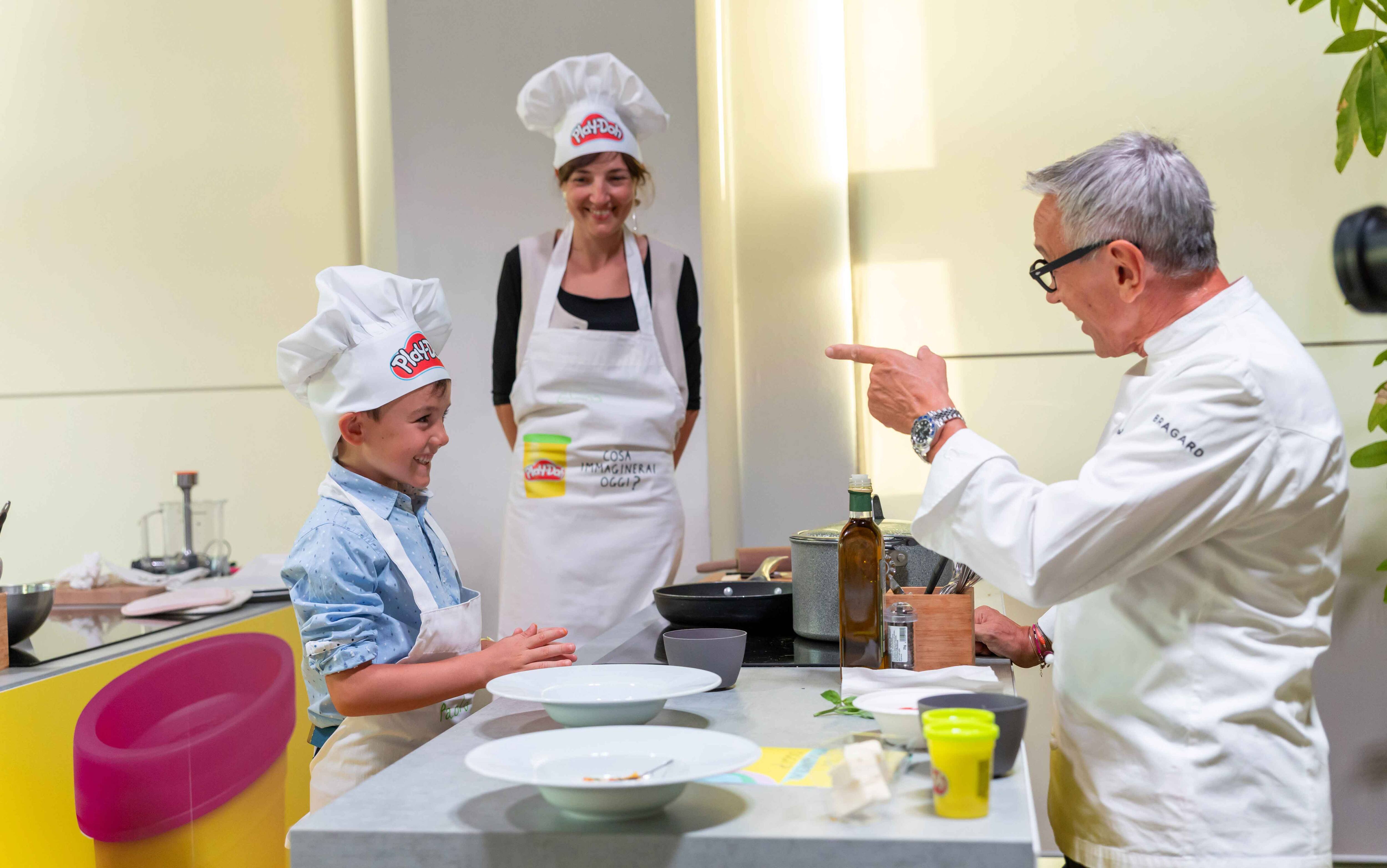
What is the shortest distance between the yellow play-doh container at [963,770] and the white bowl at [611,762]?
14cm

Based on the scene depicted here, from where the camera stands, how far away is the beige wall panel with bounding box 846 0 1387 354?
2.74m

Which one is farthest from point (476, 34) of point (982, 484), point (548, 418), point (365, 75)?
point (982, 484)

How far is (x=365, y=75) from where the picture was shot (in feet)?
11.8

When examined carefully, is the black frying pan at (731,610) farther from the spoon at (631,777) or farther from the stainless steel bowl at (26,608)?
the stainless steel bowl at (26,608)

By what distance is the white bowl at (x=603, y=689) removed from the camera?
1.04 metres

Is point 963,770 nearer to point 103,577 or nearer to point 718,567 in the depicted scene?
point 718,567

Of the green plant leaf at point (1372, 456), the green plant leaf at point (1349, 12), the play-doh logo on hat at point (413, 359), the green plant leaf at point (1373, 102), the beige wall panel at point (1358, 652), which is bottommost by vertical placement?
the beige wall panel at point (1358, 652)

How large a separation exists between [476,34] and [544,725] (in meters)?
3.03

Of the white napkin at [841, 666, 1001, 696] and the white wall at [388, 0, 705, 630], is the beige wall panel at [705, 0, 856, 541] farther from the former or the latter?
the white napkin at [841, 666, 1001, 696]

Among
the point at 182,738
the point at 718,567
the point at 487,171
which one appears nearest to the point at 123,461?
the point at 487,171

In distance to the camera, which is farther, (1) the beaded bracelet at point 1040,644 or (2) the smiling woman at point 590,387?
(2) the smiling woman at point 590,387

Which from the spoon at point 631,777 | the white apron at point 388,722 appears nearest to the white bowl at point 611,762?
the spoon at point 631,777

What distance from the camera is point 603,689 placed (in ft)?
3.62

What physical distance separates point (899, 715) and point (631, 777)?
0.83 ft
